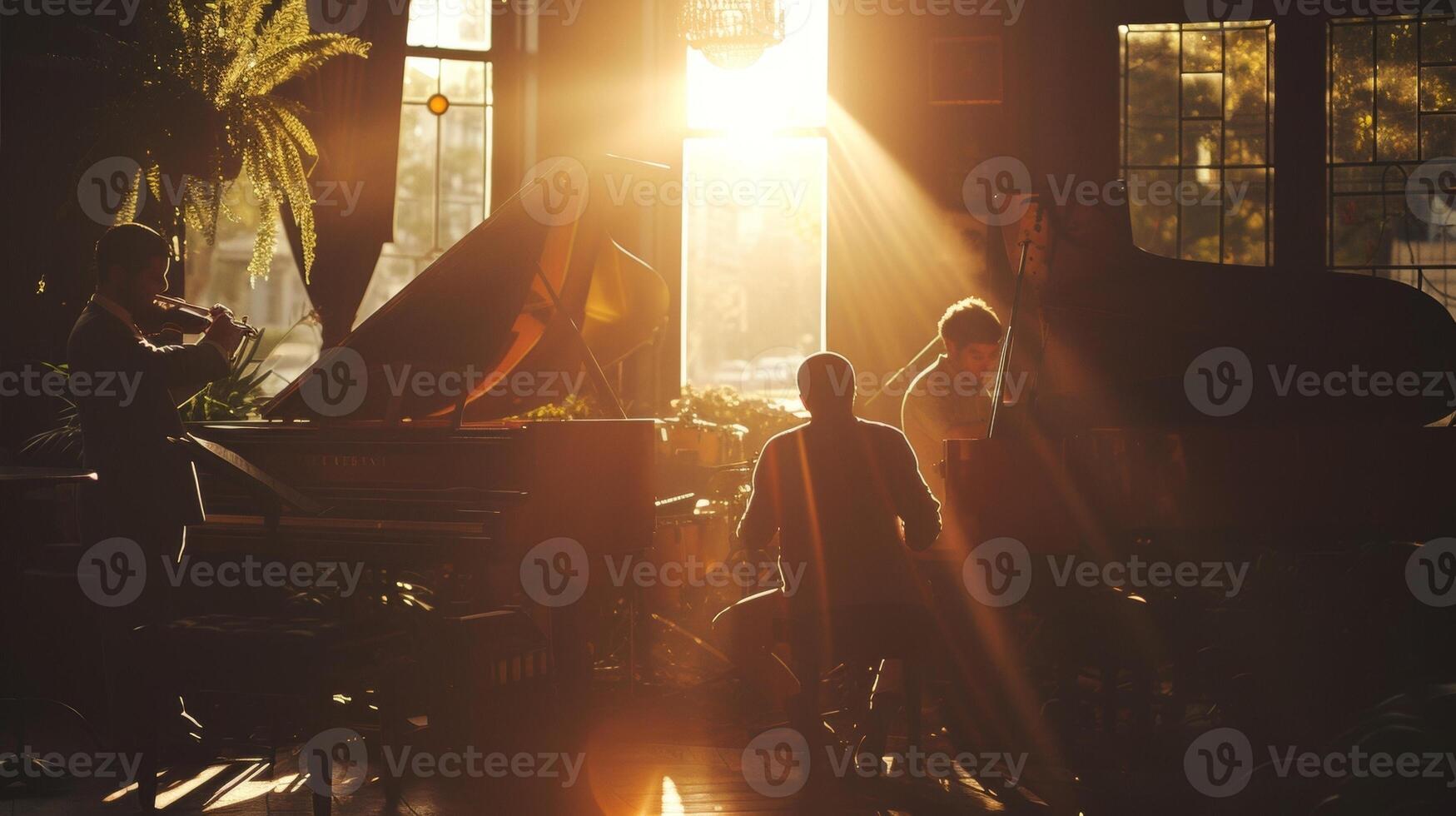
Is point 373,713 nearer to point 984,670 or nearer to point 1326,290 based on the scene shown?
point 984,670

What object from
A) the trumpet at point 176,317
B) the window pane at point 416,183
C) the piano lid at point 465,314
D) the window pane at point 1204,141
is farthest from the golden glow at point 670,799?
the window pane at point 1204,141

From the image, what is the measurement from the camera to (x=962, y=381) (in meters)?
5.16

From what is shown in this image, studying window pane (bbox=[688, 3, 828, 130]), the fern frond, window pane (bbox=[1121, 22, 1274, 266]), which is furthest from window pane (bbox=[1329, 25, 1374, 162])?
the fern frond

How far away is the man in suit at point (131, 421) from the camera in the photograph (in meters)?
3.73

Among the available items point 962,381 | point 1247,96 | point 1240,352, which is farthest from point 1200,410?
point 1247,96

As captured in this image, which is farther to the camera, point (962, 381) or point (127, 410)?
point (962, 381)

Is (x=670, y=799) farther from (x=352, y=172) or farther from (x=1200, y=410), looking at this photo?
(x=352, y=172)

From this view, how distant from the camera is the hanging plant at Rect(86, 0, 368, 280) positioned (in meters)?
4.76

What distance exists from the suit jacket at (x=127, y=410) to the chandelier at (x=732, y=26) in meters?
3.57

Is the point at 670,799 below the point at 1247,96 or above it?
below

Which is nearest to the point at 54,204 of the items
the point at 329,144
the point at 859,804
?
the point at 329,144

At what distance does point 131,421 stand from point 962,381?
9.99ft

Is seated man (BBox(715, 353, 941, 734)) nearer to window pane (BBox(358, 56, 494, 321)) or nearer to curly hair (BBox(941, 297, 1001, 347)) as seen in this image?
curly hair (BBox(941, 297, 1001, 347))

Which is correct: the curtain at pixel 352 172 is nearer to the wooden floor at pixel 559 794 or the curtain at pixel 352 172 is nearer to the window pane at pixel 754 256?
the window pane at pixel 754 256
